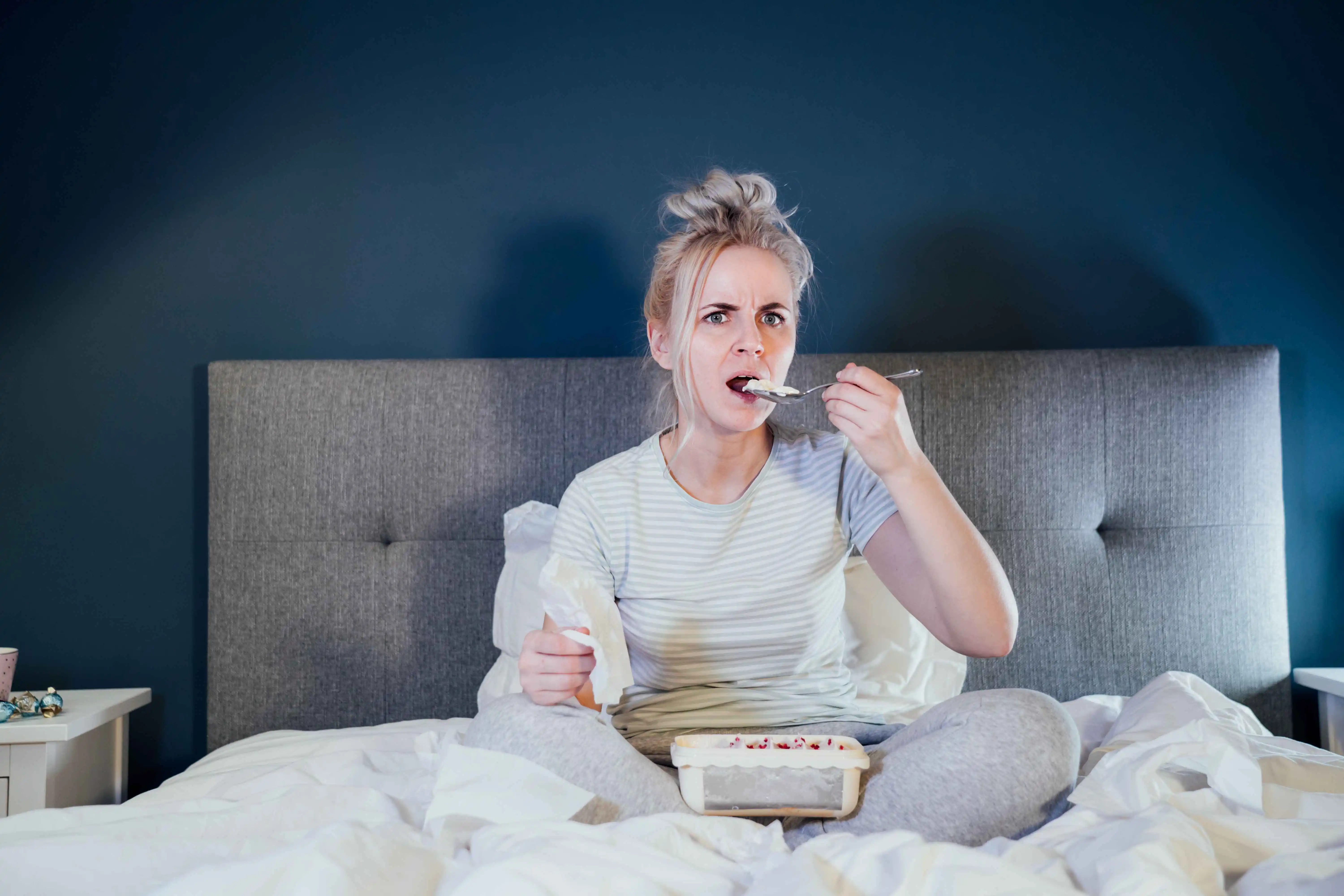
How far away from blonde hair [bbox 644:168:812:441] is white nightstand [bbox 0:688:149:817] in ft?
3.73

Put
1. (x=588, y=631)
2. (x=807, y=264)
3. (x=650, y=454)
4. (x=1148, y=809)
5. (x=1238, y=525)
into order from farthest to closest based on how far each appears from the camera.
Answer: (x=1238, y=525) → (x=807, y=264) → (x=650, y=454) → (x=588, y=631) → (x=1148, y=809)

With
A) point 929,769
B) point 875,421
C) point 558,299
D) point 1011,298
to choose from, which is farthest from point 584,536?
point 1011,298

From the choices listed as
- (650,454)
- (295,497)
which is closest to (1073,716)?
(650,454)

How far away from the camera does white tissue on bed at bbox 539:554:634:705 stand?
108 cm

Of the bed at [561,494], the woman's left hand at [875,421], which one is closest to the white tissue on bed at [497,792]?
the woman's left hand at [875,421]

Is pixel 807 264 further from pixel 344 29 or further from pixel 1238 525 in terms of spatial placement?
pixel 344 29

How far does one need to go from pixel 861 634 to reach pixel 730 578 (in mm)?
430

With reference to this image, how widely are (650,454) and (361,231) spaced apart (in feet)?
3.03

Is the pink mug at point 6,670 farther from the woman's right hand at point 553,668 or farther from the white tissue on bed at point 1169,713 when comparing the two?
the white tissue on bed at point 1169,713

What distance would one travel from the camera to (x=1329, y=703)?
1720mm

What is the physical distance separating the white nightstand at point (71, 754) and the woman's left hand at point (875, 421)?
1334 millimetres

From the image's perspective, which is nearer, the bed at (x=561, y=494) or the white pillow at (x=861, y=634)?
the white pillow at (x=861, y=634)

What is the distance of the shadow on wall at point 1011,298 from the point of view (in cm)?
192

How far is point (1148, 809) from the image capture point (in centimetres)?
85
